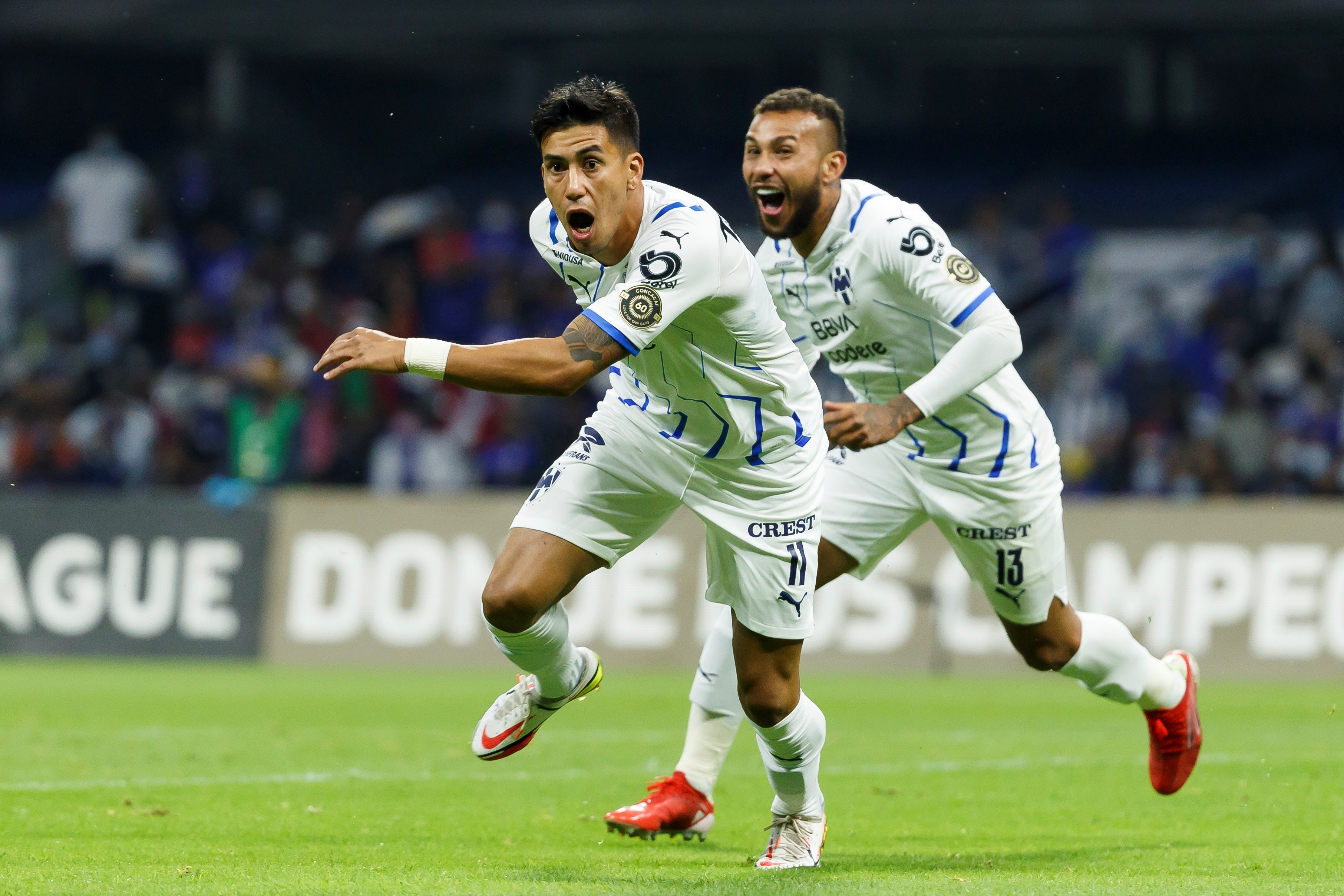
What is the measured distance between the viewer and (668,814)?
6.47 meters

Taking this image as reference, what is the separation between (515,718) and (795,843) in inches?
41.4

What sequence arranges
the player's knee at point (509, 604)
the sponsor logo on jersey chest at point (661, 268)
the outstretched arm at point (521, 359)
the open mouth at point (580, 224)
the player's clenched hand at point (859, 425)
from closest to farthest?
1. the outstretched arm at point (521, 359)
2. the sponsor logo on jersey chest at point (661, 268)
3. the open mouth at point (580, 224)
4. the player's knee at point (509, 604)
5. the player's clenched hand at point (859, 425)

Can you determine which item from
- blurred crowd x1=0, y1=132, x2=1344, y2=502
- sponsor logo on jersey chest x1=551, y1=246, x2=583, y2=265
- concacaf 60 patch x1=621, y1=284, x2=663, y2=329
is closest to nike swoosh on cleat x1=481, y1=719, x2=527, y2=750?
sponsor logo on jersey chest x1=551, y1=246, x2=583, y2=265

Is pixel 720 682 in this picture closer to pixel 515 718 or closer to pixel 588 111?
pixel 515 718

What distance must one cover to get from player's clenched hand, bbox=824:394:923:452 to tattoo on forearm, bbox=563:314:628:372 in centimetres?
89

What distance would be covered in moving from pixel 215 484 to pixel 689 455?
35.8 feet

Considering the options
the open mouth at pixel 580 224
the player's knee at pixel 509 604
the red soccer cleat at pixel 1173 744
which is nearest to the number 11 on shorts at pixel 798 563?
the player's knee at pixel 509 604

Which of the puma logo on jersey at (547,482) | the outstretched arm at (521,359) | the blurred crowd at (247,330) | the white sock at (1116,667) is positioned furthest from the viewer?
the blurred crowd at (247,330)

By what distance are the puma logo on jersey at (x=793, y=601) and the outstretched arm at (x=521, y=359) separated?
42.8 inches

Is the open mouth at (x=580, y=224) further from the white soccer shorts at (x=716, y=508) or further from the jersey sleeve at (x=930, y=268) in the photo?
the jersey sleeve at (x=930, y=268)

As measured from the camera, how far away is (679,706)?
11.9 metres

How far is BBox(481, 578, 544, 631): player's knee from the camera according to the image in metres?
5.76

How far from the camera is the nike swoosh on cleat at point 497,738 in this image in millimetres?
6258

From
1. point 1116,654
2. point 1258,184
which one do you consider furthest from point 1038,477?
point 1258,184
